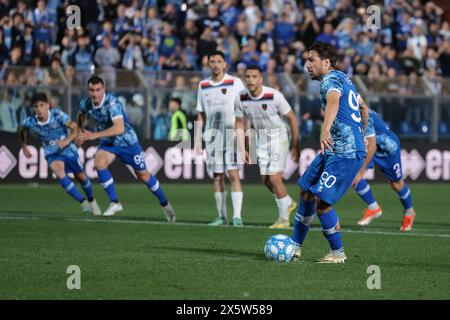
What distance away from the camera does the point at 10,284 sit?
8.95 m

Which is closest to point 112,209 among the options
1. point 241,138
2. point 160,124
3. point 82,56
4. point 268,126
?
point 241,138

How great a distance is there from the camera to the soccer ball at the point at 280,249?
35.0 ft

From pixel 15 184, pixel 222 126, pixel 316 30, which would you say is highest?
pixel 316 30

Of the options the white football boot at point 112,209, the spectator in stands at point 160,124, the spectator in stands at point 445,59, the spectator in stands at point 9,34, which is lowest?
the white football boot at point 112,209

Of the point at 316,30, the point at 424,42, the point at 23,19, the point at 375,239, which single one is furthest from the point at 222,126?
the point at 424,42

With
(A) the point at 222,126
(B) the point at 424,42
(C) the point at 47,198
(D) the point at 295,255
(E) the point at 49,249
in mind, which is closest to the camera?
(D) the point at 295,255

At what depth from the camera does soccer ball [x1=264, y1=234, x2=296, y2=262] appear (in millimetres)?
10680

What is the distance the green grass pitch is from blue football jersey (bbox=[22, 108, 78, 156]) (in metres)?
1.06

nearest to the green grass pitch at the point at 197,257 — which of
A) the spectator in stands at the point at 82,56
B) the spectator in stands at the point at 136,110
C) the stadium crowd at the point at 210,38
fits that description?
the spectator in stands at the point at 136,110

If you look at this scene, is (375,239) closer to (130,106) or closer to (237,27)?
(130,106)

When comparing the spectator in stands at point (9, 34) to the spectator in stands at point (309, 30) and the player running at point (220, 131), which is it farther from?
the player running at point (220, 131)

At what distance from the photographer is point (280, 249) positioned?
10.7 m

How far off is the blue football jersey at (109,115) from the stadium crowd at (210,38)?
7.41m

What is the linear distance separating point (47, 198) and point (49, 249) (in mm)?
9601
